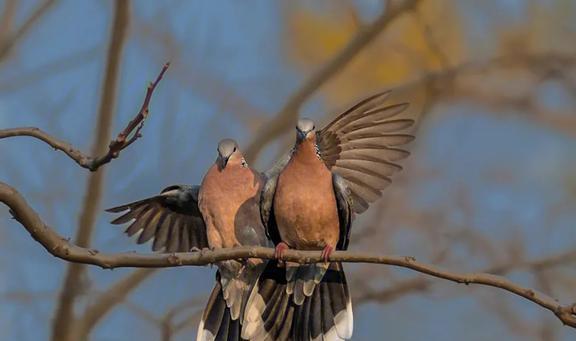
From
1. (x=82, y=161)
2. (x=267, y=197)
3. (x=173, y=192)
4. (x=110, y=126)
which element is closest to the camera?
(x=82, y=161)

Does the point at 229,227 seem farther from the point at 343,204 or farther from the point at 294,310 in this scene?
the point at 343,204

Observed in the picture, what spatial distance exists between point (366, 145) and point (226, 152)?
2.34 feet

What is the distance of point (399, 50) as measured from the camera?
857cm

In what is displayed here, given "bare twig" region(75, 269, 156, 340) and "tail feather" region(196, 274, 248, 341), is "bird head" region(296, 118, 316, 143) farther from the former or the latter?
"bare twig" region(75, 269, 156, 340)

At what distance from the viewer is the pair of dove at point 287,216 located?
4.51 metres

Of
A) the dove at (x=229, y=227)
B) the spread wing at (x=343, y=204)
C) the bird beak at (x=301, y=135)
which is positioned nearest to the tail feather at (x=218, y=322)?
the dove at (x=229, y=227)

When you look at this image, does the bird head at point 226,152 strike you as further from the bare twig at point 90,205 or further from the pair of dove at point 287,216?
the bare twig at point 90,205

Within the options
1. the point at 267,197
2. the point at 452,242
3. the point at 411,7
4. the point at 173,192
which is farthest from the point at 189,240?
the point at 411,7

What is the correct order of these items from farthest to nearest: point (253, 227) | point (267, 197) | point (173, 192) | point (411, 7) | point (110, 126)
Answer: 1. point (411, 7)
2. point (110, 126)
3. point (173, 192)
4. point (253, 227)
5. point (267, 197)

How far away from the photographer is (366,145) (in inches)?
202

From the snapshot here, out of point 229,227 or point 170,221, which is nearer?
point 229,227

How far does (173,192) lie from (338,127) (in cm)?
94

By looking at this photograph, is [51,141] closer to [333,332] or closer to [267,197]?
[267,197]

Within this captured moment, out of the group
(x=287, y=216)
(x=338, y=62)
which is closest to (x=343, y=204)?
(x=287, y=216)
